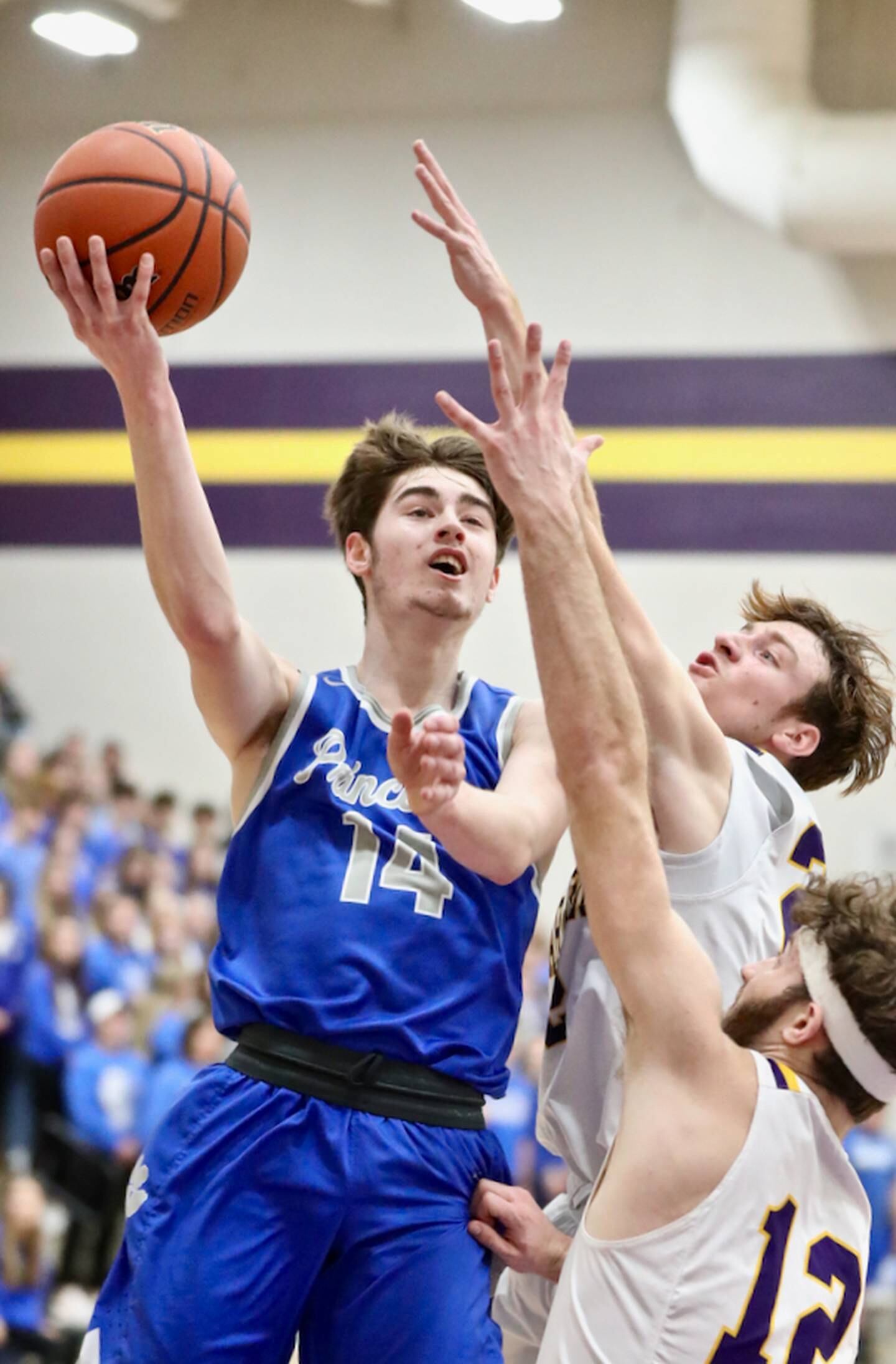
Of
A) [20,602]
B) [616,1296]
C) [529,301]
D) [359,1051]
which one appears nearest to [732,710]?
[359,1051]

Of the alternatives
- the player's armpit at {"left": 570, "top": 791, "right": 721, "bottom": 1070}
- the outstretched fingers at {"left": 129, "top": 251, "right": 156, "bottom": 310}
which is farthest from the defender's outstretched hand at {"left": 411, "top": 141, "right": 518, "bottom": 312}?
the player's armpit at {"left": 570, "top": 791, "right": 721, "bottom": 1070}

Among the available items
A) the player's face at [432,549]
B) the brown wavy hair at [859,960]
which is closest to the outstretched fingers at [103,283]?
the player's face at [432,549]

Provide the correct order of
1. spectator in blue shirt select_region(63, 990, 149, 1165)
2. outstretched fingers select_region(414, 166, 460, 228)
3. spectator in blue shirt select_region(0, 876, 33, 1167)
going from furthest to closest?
1. spectator in blue shirt select_region(0, 876, 33, 1167)
2. spectator in blue shirt select_region(63, 990, 149, 1165)
3. outstretched fingers select_region(414, 166, 460, 228)

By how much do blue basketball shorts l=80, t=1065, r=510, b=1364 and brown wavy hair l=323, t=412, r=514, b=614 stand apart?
1121 millimetres

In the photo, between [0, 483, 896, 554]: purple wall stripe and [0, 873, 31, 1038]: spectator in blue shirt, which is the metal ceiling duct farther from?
[0, 873, 31, 1038]: spectator in blue shirt

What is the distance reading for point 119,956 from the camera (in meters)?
8.81

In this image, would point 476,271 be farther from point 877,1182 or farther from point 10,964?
point 10,964

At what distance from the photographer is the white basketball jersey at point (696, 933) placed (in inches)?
114

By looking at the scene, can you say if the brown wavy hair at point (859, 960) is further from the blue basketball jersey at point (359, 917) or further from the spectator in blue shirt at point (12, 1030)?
the spectator in blue shirt at point (12, 1030)

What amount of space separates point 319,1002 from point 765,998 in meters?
0.81

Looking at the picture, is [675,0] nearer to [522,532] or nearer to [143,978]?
[143,978]

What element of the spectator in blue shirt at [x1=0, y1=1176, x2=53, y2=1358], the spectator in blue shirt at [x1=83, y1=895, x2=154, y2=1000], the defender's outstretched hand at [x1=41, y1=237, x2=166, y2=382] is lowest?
the spectator in blue shirt at [x1=0, y1=1176, x2=53, y2=1358]

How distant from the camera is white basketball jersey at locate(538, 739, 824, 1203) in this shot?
2906mm

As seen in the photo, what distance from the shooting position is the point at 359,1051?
2709 millimetres
